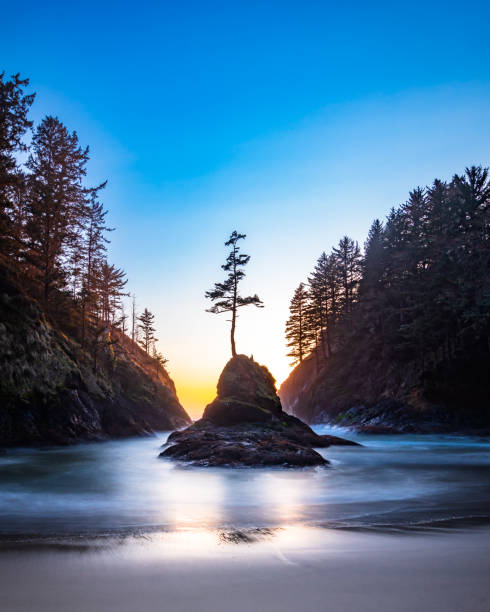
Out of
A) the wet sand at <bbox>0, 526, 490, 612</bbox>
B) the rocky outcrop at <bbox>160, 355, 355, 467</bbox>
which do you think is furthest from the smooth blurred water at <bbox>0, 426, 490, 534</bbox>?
Answer: the wet sand at <bbox>0, 526, 490, 612</bbox>

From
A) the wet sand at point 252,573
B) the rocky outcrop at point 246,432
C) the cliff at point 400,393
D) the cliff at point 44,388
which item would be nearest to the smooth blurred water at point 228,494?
the rocky outcrop at point 246,432

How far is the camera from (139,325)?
66.2 metres

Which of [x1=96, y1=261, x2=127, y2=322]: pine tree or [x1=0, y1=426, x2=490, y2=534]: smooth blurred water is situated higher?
[x1=96, y1=261, x2=127, y2=322]: pine tree

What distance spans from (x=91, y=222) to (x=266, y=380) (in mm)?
21169

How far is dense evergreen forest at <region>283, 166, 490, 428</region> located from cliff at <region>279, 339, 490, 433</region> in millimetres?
103

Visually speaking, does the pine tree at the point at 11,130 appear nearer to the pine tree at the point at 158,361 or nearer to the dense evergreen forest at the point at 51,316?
the dense evergreen forest at the point at 51,316

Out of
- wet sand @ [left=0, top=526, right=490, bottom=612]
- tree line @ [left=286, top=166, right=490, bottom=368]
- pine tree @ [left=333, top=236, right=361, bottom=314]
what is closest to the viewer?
wet sand @ [left=0, top=526, right=490, bottom=612]

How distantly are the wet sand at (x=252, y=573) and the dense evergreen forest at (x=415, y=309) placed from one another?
22397 mm

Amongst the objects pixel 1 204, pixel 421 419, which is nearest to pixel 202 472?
pixel 1 204

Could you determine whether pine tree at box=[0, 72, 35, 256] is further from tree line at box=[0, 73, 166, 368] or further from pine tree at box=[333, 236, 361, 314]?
pine tree at box=[333, 236, 361, 314]

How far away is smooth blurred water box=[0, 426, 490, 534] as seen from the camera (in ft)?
20.0

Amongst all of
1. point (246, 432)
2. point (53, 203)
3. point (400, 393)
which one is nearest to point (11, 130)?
point (53, 203)

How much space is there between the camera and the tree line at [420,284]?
25.8 m

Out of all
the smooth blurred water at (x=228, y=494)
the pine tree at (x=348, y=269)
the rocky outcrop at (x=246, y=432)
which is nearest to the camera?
the smooth blurred water at (x=228, y=494)
